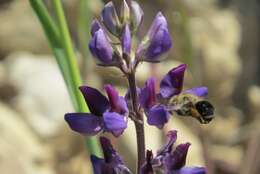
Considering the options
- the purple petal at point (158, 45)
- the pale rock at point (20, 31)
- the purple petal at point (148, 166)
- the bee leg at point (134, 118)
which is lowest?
the pale rock at point (20, 31)

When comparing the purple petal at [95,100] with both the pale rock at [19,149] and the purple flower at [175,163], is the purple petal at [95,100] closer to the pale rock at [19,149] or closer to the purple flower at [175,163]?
the purple flower at [175,163]

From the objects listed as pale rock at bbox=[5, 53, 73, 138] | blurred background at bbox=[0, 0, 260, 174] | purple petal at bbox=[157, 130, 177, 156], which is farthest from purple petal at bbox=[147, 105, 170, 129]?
pale rock at bbox=[5, 53, 73, 138]

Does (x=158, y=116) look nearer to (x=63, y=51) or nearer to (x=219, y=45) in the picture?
(x=63, y=51)

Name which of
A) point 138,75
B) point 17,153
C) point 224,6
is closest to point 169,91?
point 17,153

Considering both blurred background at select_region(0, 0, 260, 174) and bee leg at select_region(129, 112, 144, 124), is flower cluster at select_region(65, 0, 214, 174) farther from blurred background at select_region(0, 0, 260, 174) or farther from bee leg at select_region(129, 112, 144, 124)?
blurred background at select_region(0, 0, 260, 174)

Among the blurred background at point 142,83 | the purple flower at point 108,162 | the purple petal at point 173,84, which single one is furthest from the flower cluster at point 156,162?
the blurred background at point 142,83

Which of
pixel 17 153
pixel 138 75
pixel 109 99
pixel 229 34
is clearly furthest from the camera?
pixel 229 34

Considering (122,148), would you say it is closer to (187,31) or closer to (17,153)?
(17,153)
